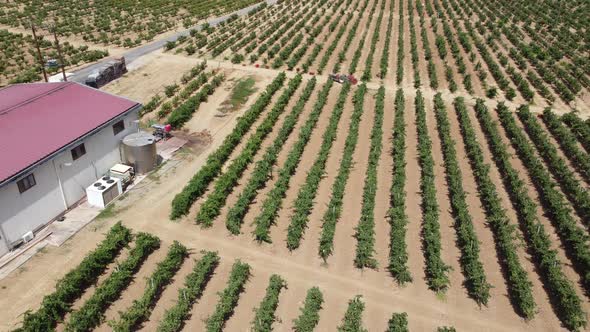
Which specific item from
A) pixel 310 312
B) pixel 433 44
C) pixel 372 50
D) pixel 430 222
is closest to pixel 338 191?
pixel 430 222

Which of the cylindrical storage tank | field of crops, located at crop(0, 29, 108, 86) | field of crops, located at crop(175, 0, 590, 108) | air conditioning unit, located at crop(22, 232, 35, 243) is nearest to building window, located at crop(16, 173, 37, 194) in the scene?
air conditioning unit, located at crop(22, 232, 35, 243)

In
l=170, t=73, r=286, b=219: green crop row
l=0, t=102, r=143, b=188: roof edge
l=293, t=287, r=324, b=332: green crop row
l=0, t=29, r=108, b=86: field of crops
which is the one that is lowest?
l=293, t=287, r=324, b=332: green crop row

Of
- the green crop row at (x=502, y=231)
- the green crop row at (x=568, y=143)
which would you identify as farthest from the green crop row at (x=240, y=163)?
the green crop row at (x=568, y=143)

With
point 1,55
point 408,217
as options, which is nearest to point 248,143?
point 408,217

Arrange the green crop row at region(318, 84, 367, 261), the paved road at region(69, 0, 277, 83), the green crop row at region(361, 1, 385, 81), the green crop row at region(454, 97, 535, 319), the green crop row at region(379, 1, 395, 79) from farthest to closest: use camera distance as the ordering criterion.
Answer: the green crop row at region(379, 1, 395, 79) → the green crop row at region(361, 1, 385, 81) → the paved road at region(69, 0, 277, 83) → the green crop row at region(318, 84, 367, 261) → the green crop row at region(454, 97, 535, 319)

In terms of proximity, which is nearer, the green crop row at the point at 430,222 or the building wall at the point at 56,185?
the green crop row at the point at 430,222

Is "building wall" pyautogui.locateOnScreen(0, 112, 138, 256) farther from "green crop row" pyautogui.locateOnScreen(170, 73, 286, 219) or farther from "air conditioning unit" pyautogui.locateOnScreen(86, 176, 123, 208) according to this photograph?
"green crop row" pyautogui.locateOnScreen(170, 73, 286, 219)

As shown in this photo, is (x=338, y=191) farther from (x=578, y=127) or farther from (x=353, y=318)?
(x=578, y=127)

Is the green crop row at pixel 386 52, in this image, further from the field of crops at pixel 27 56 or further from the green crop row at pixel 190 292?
the green crop row at pixel 190 292
